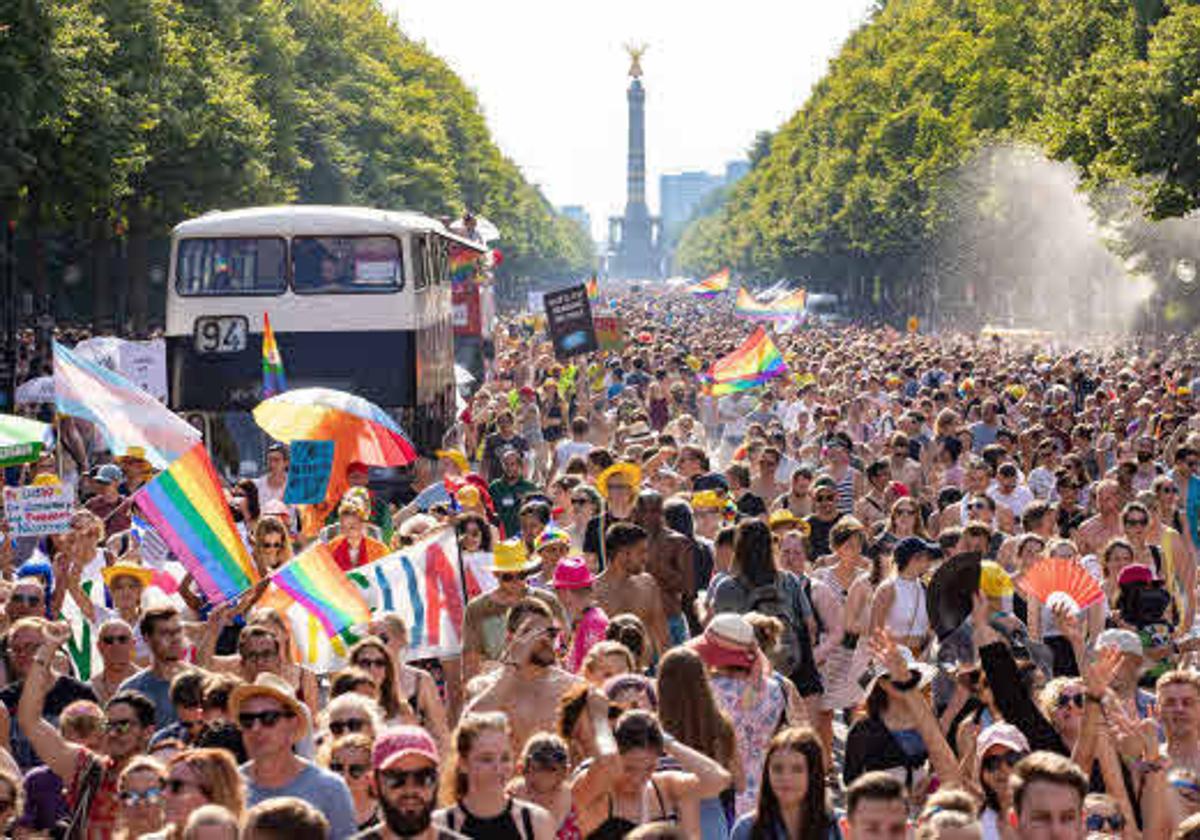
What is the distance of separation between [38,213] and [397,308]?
20280mm

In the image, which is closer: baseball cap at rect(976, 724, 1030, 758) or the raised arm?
baseball cap at rect(976, 724, 1030, 758)

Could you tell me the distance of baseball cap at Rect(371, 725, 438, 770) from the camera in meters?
6.57

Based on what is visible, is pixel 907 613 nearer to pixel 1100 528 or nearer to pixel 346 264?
pixel 1100 528

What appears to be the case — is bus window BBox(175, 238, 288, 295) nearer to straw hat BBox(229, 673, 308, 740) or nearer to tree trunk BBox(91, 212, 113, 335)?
straw hat BBox(229, 673, 308, 740)

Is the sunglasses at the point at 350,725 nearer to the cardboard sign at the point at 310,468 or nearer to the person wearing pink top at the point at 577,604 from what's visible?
the person wearing pink top at the point at 577,604

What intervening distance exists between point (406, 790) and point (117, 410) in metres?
8.58

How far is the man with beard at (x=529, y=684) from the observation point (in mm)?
8961

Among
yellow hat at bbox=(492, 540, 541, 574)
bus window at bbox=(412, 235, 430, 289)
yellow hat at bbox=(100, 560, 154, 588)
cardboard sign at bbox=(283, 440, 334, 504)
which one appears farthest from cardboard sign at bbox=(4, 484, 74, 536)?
bus window at bbox=(412, 235, 430, 289)

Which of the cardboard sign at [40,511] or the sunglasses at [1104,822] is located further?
the cardboard sign at [40,511]

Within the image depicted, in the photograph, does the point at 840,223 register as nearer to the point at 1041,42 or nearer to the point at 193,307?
the point at 1041,42

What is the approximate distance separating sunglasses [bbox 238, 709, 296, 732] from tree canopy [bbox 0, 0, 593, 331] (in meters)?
27.0

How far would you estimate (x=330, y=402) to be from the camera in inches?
628

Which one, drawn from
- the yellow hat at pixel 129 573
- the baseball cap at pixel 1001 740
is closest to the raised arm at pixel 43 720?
the yellow hat at pixel 129 573

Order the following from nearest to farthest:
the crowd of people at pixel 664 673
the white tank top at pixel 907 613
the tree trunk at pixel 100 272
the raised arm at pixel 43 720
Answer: the crowd of people at pixel 664 673
the raised arm at pixel 43 720
the white tank top at pixel 907 613
the tree trunk at pixel 100 272
